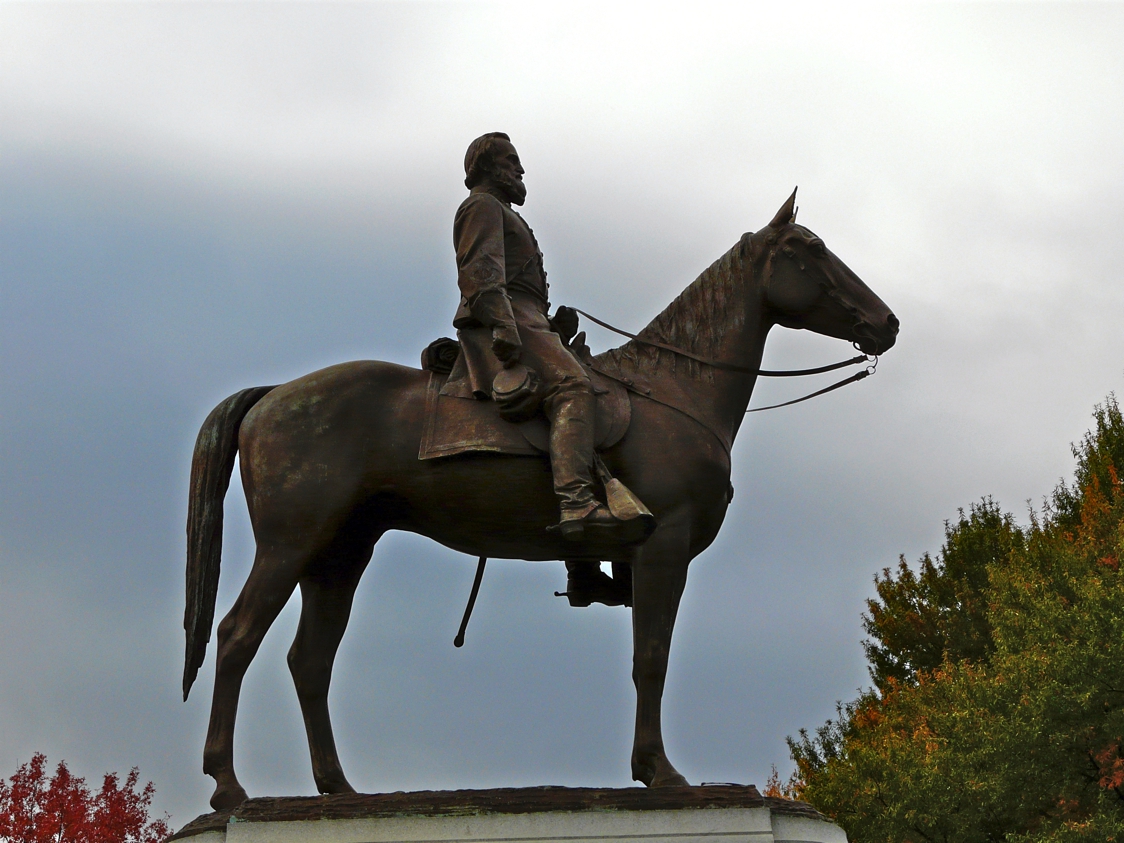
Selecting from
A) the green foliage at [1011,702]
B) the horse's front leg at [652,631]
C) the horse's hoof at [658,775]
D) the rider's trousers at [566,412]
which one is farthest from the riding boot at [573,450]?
the green foliage at [1011,702]

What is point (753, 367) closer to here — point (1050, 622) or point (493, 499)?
point (493, 499)

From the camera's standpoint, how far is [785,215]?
7.98 m

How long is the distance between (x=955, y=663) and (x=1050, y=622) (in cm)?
946

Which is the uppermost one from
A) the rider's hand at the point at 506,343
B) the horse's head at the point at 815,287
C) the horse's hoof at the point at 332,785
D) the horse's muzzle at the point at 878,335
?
the horse's head at the point at 815,287

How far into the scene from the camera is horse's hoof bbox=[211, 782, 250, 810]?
6.94 meters

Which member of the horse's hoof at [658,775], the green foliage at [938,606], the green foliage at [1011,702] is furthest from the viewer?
the green foliage at [938,606]

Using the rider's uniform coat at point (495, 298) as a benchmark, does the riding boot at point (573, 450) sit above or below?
below

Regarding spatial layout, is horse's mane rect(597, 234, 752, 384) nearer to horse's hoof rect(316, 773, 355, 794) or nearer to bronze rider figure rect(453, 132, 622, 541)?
bronze rider figure rect(453, 132, 622, 541)

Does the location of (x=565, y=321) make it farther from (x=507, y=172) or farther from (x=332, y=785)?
(x=332, y=785)

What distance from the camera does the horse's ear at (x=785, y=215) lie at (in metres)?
7.96

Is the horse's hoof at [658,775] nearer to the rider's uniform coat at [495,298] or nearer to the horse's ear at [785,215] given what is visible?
the rider's uniform coat at [495,298]

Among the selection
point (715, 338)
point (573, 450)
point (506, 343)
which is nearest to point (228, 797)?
point (573, 450)

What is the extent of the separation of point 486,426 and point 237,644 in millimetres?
1903

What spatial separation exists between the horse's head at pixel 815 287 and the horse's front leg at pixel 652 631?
181 cm
